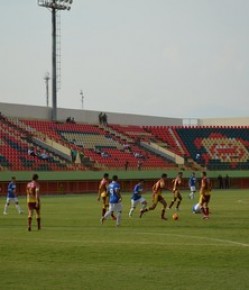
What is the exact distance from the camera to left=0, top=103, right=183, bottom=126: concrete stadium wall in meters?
75.6

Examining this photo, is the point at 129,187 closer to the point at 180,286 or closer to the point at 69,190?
the point at 69,190

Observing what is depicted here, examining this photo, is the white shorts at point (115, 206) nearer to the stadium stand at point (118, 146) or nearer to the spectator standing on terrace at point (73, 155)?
the stadium stand at point (118, 146)

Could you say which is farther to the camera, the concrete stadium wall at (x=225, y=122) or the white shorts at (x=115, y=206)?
the concrete stadium wall at (x=225, y=122)

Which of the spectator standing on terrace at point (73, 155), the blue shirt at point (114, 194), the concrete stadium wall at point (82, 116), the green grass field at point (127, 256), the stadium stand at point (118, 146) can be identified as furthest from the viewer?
the concrete stadium wall at point (82, 116)

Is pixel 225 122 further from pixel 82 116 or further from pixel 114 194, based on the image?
pixel 114 194

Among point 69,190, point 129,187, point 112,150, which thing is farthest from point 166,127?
point 69,190

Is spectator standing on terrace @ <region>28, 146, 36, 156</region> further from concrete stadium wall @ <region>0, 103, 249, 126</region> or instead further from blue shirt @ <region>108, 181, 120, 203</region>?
blue shirt @ <region>108, 181, 120, 203</region>

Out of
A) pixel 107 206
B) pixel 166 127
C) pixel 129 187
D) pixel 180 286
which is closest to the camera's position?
pixel 180 286

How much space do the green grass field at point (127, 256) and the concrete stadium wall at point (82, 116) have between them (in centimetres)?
4906

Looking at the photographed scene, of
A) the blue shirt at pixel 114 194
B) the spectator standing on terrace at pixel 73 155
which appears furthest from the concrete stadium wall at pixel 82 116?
the blue shirt at pixel 114 194

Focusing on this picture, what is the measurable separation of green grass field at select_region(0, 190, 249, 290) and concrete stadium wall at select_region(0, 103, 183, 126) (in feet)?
161

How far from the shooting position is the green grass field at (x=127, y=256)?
13539 millimetres

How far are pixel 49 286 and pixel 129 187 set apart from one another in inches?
Result: 2262

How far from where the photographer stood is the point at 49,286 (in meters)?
13.2
